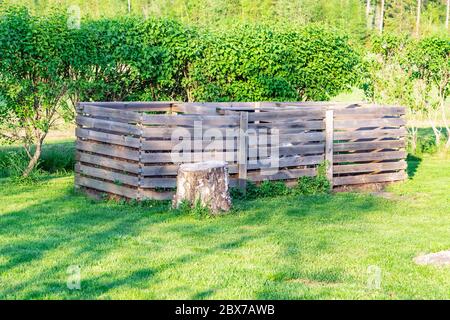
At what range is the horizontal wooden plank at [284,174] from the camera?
39.7 ft

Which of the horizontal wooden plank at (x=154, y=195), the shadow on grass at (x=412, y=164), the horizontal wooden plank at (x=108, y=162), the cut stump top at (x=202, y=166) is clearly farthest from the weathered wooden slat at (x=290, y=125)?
the shadow on grass at (x=412, y=164)

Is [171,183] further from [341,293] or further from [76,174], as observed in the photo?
[341,293]

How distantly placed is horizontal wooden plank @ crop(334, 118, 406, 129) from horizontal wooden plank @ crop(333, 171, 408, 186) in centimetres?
87

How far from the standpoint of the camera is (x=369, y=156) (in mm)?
13289

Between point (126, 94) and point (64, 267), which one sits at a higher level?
point (126, 94)

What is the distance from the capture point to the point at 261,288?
6969mm

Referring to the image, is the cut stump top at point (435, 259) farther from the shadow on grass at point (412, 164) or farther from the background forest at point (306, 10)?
the background forest at point (306, 10)

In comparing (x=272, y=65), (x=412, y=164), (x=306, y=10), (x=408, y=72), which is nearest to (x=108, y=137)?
(x=272, y=65)

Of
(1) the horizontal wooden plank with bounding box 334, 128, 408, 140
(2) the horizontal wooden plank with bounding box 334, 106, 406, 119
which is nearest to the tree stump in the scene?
(1) the horizontal wooden plank with bounding box 334, 128, 408, 140

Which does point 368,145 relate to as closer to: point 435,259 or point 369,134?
point 369,134

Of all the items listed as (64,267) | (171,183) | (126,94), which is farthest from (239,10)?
(64,267)

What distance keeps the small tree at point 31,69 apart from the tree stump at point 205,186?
390 cm

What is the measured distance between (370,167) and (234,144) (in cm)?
274

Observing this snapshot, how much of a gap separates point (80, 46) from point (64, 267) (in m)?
6.83
